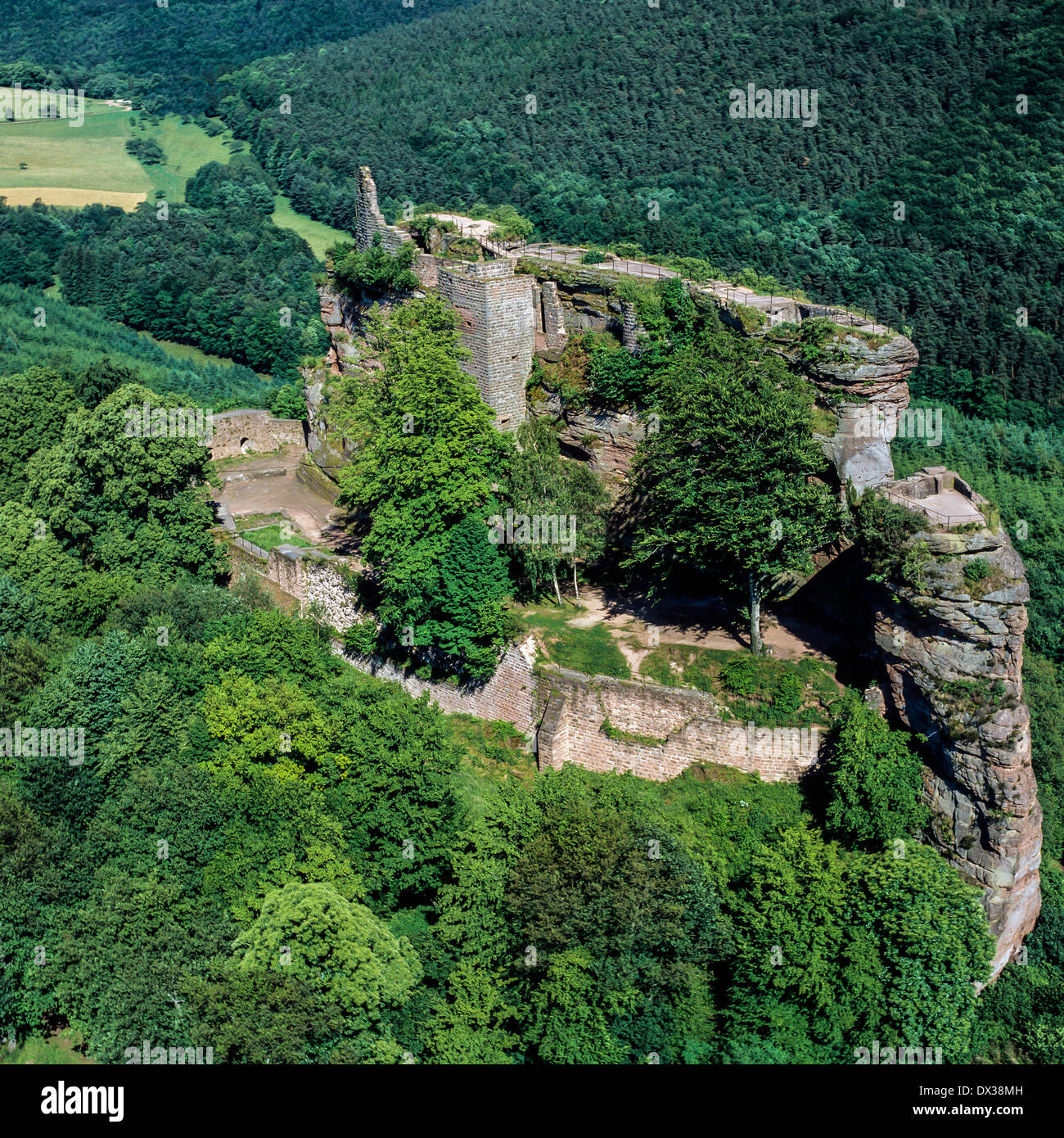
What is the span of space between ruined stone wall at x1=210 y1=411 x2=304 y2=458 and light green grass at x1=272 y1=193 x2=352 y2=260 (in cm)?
4312

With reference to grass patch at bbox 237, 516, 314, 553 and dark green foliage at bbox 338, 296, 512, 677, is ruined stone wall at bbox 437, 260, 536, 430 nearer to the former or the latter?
dark green foliage at bbox 338, 296, 512, 677

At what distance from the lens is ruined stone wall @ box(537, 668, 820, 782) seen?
102 ft

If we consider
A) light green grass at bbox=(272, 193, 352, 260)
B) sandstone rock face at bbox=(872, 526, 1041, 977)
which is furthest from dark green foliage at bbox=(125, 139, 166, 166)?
sandstone rock face at bbox=(872, 526, 1041, 977)

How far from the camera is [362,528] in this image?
132ft

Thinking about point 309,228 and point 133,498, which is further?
point 309,228

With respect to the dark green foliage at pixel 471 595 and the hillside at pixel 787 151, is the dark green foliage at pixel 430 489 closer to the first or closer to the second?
the dark green foliage at pixel 471 595

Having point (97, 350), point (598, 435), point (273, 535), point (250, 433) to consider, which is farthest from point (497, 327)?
point (97, 350)

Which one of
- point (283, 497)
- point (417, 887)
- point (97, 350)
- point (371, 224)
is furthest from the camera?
point (97, 350)

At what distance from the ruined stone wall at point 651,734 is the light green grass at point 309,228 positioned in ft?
203

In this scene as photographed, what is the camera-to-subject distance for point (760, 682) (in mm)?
31375

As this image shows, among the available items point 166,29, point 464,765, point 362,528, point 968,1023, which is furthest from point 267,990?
point 166,29

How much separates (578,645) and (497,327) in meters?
9.56

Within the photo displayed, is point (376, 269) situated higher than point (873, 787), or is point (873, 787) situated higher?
point (376, 269)

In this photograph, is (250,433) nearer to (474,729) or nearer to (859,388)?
(474,729)
